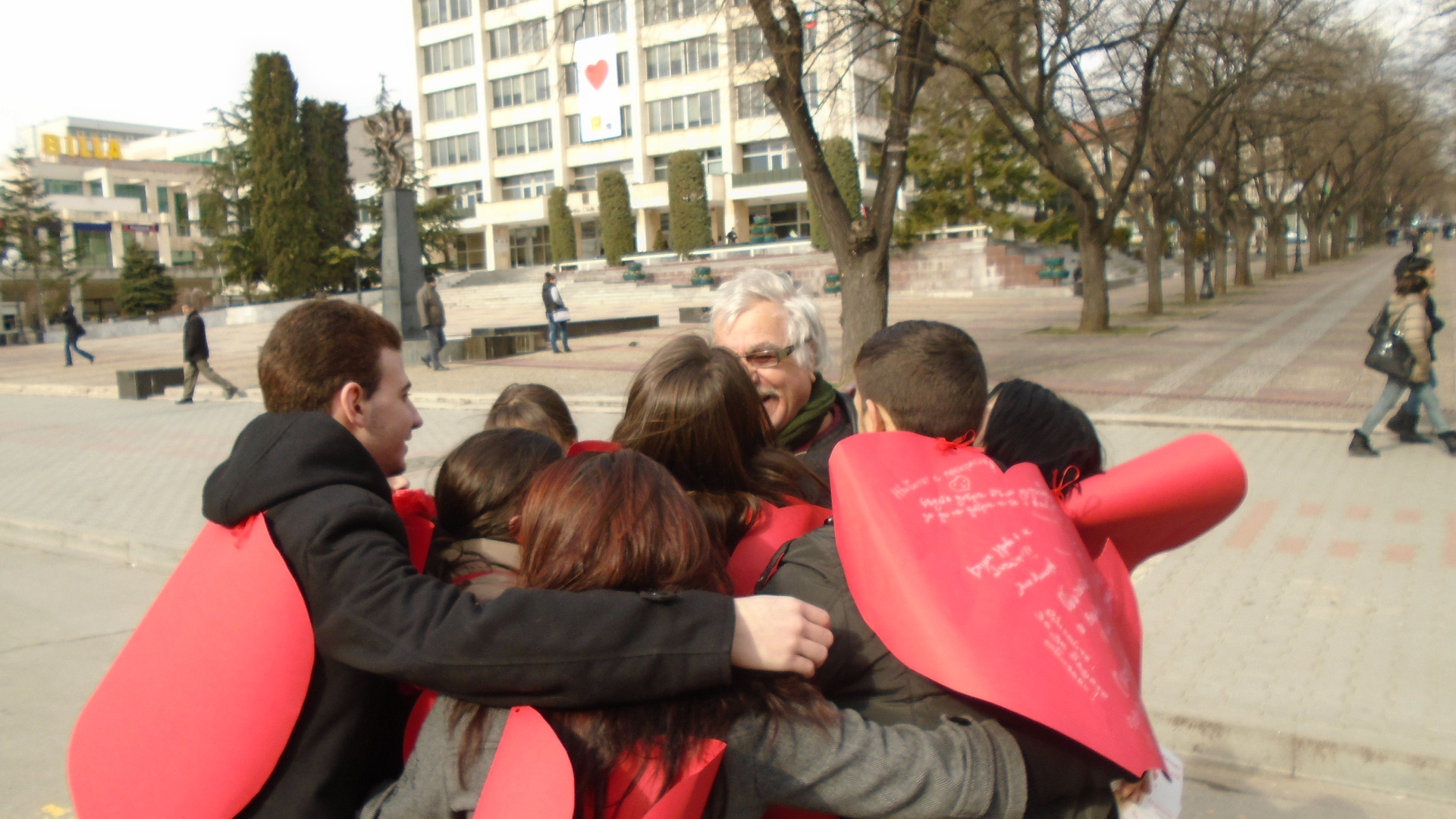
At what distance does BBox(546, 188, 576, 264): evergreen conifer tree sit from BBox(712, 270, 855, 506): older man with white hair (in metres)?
61.7

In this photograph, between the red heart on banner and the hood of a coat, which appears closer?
the hood of a coat

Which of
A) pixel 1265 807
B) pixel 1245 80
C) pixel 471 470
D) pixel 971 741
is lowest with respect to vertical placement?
pixel 1265 807

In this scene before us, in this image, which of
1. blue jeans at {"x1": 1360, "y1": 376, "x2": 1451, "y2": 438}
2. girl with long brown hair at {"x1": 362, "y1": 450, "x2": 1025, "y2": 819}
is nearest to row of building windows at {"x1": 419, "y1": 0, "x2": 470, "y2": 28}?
blue jeans at {"x1": 1360, "y1": 376, "x2": 1451, "y2": 438}

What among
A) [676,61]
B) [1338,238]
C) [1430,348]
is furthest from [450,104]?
[1430,348]

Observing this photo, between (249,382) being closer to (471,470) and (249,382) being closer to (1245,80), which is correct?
(471,470)

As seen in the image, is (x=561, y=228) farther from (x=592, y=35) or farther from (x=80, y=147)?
(x=80, y=147)

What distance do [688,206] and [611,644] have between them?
183 feet

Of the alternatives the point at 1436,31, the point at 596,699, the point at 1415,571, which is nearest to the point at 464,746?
the point at 596,699

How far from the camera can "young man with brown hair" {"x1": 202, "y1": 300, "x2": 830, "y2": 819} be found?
1.45 metres

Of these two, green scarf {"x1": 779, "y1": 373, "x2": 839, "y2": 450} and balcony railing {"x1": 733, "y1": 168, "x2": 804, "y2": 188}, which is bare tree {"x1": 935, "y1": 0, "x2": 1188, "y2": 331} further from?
balcony railing {"x1": 733, "y1": 168, "x2": 804, "y2": 188}

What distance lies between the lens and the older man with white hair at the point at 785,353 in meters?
3.14

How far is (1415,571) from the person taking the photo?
5625 millimetres

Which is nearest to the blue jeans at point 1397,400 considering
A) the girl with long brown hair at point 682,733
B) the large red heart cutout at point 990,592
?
the large red heart cutout at point 990,592

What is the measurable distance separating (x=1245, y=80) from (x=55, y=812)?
23412 mm
